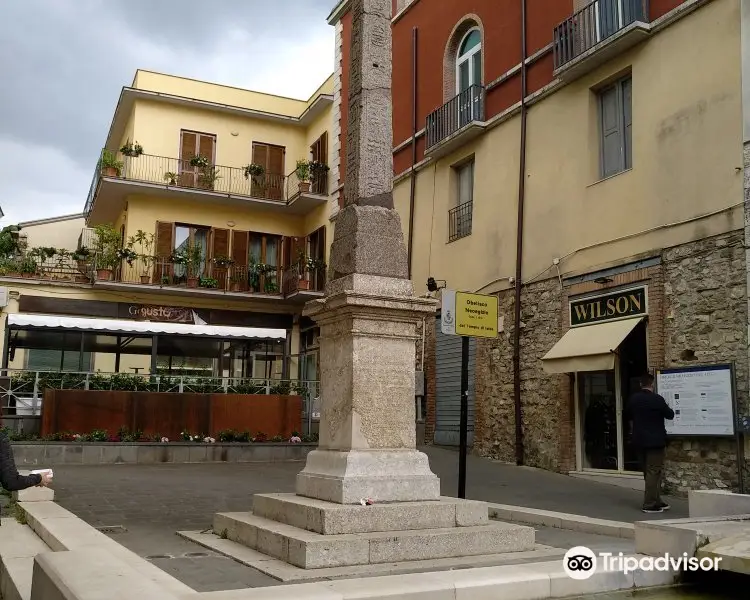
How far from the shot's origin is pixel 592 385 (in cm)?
1340

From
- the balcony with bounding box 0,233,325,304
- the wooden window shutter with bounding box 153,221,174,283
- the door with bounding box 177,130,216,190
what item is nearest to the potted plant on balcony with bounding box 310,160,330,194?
the balcony with bounding box 0,233,325,304

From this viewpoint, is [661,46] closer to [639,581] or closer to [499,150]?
[499,150]

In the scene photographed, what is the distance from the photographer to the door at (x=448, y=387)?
55.0 feet

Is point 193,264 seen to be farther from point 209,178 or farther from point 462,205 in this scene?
point 462,205

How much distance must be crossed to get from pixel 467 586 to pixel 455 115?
574 inches

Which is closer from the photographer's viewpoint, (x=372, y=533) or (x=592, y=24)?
(x=372, y=533)

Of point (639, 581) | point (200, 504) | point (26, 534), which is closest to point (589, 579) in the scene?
point (639, 581)

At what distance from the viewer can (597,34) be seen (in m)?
13.3

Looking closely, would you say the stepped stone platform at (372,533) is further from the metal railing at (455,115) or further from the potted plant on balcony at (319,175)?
the potted plant on balcony at (319,175)

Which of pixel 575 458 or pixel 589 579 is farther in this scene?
pixel 575 458

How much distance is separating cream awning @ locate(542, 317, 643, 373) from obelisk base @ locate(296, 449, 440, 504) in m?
6.42

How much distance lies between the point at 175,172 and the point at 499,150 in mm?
13341

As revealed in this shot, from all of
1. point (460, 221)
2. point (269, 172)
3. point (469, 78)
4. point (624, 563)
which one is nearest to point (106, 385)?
point (460, 221)

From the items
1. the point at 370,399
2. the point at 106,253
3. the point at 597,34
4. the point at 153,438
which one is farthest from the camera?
the point at 106,253
